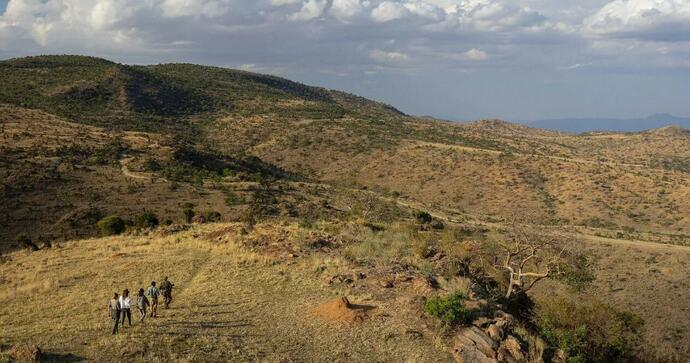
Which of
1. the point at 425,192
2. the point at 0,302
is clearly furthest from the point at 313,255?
the point at 425,192

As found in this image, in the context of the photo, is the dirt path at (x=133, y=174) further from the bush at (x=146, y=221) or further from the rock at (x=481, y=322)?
the rock at (x=481, y=322)

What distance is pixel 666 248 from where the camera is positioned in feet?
130

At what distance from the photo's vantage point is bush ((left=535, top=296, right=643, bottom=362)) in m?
16.0

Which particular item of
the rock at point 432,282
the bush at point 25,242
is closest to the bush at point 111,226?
the bush at point 25,242

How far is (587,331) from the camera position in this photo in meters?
18.0

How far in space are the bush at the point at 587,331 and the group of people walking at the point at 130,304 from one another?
11.7 m

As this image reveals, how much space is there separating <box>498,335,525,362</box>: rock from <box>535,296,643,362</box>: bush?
177 centimetres

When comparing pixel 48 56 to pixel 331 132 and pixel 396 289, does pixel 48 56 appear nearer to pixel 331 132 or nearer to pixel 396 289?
pixel 331 132

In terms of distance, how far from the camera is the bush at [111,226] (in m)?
34.9

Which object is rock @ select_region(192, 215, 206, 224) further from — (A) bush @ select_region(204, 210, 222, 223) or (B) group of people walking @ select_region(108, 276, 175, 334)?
(B) group of people walking @ select_region(108, 276, 175, 334)

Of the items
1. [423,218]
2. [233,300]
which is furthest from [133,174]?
[233,300]

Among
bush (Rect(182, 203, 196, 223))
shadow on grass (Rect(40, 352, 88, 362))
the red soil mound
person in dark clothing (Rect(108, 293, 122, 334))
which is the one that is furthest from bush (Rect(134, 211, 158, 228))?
shadow on grass (Rect(40, 352, 88, 362))

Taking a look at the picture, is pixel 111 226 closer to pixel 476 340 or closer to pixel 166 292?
pixel 166 292

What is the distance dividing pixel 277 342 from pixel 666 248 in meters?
34.8
